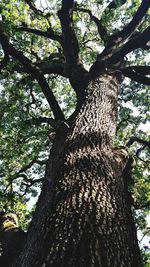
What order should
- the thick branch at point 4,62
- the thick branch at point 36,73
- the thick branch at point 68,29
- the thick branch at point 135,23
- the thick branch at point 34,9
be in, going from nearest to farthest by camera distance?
1. the thick branch at point 36,73
2. the thick branch at point 68,29
3. the thick branch at point 135,23
4. the thick branch at point 4,62
5. the thick branch at point 34,9

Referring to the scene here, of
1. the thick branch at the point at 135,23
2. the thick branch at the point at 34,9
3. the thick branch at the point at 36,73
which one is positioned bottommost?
the thick branch at the point at 36,73

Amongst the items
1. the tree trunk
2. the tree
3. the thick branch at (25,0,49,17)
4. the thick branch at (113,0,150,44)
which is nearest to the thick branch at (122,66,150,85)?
the tree

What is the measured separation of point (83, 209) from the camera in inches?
144

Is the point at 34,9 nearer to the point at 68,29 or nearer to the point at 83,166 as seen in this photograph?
the point at 68,29

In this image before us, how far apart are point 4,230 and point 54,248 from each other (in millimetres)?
2392

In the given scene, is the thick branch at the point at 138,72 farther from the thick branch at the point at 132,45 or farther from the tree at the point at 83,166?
the thick branch at the point at 132,45

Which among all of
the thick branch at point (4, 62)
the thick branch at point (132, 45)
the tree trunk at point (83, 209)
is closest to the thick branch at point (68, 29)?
the thick branch at point (132, 45)

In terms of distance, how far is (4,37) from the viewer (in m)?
8.87

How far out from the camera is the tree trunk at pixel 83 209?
121 inches

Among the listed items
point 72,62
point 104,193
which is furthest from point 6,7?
point 104,193

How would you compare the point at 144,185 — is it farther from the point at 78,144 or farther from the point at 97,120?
the point at 78,144

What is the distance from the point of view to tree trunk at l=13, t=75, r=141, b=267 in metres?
3.08

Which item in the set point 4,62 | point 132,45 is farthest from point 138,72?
point 4,62

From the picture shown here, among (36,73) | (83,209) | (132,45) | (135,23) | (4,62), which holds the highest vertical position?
(135,23)
